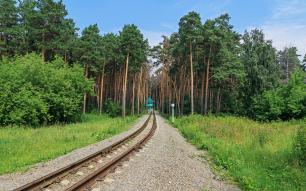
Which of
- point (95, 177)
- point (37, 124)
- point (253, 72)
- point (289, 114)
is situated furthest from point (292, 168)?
point (253, 72)

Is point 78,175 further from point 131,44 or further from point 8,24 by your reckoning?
point 8,24

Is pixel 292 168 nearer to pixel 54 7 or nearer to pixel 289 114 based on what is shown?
pixel 289 114

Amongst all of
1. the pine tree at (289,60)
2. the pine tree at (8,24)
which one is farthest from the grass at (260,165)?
the pine tree at (289,60)

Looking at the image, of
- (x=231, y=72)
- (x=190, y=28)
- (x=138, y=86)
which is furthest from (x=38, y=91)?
(x=138, y=86)

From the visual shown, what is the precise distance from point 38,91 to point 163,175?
1266 inches

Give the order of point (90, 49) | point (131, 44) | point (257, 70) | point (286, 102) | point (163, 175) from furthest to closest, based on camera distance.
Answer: point (257, 70) < point (90, 49) < point (131, 44) < point (286, 102) < point (163, 175)

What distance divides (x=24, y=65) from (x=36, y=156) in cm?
2801

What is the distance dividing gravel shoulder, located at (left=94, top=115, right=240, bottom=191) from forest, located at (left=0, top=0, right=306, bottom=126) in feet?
81.5

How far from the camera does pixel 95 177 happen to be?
37.0 feet

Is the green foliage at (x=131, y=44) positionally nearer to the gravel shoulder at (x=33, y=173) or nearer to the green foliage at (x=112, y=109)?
the green foliage at (x=112, y=109)

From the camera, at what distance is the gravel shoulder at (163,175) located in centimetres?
1098

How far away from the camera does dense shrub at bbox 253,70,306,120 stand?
55219 millimetres

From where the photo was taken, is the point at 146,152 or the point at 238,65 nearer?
the point at 146,152

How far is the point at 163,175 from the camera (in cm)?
1271
